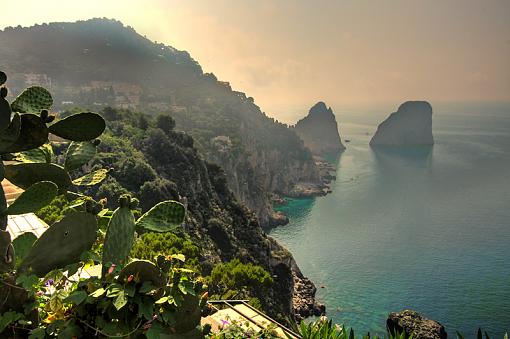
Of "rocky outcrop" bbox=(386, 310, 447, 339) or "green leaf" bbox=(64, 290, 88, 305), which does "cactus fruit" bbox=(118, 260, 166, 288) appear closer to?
"green leaf" bbox=(64, 290, 88, 305)

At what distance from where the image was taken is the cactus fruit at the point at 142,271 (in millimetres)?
3241

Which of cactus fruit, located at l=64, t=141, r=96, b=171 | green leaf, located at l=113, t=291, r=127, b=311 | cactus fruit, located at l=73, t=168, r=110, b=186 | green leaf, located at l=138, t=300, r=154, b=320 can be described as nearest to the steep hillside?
cactus fruit, located at l=73, t=168, r=110, b=186

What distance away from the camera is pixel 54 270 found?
3.69m

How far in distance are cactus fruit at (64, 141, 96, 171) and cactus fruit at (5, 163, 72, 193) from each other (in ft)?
0.51

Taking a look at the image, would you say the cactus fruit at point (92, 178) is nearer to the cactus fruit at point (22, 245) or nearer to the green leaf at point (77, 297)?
the cactus fruit at point (22, 245)

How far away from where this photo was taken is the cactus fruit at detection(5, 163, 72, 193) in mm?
4176

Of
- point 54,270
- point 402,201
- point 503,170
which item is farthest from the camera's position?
point 503,170

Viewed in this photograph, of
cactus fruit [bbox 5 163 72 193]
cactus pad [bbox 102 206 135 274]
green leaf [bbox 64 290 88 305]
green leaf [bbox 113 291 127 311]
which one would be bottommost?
green leaf [bbox 64 290 88 305]

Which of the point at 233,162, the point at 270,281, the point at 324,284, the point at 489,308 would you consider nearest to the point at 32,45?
the point at 233,162

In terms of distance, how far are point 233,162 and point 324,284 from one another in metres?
40.5

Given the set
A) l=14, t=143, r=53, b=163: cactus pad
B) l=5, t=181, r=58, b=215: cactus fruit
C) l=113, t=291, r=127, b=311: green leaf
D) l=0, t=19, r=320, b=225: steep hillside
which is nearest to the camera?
l=113, t=291, r=127, b=311: green leaf

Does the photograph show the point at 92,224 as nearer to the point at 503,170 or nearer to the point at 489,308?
the point at 489,308

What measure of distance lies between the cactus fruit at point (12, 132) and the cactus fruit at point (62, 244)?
0.88 metres

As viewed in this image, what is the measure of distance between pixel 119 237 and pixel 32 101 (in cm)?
175
